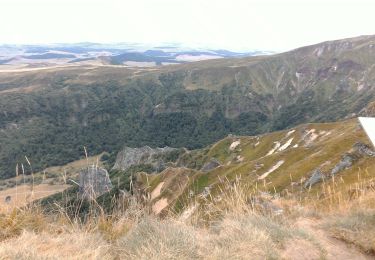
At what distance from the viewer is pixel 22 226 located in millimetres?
7836

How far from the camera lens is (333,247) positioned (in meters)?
8.20

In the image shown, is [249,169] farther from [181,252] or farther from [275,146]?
[181,252]

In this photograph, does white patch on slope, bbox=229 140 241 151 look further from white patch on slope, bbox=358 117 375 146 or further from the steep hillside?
white patch on slope, bbox=358 117 375 146

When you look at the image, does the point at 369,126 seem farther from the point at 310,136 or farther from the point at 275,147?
the point at 275,147

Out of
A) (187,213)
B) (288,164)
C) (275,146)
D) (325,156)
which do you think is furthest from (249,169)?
(187,213)

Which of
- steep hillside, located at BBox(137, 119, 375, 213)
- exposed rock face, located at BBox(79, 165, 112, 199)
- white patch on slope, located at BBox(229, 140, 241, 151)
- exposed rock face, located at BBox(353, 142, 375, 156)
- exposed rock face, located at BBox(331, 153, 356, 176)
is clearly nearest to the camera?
exposed rock face, located at BBox(79, 165, 112, 199)

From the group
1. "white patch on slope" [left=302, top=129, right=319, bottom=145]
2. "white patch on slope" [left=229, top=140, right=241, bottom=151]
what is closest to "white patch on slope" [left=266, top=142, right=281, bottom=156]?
"white patch on slope" [left=302, top=129, right=319, bottom=145]

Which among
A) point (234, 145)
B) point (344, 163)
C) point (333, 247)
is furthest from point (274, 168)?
point (333, 247)

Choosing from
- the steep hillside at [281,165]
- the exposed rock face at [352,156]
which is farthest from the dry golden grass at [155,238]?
the exposed rock face at [352,156]

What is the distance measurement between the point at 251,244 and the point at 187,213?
9.46 ft

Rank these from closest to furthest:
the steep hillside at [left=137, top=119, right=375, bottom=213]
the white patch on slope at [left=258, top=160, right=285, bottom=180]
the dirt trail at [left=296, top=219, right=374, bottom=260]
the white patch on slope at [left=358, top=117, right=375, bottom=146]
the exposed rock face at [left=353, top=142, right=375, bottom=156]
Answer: the dirt trail at [left=296, top=219, right=374, bottom=260] < the white patch on slope at [left=358, top=117, right=375, bottom=146] < the steep hillside at [left=137, top=119, right=375, bottom=213] < the exposed rock face at [left=353, top=142, right=375, bottom=156] < the white patch on slope at [left=258, top=160, right=285, bottom=180]

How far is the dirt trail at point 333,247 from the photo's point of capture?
25.7 feet

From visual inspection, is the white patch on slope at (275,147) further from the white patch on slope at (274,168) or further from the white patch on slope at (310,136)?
the white patch on slope at (274,168)

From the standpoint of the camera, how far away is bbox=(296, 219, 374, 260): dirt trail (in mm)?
7823
